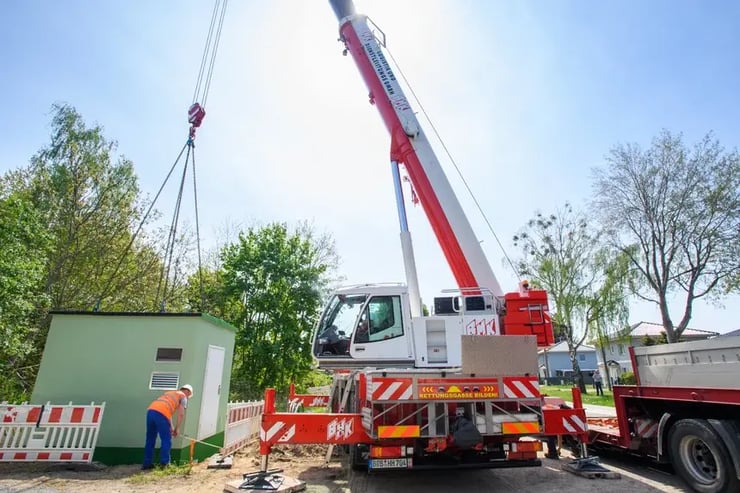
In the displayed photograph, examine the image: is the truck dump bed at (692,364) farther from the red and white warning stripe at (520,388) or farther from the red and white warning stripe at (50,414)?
the red and white warning stripe at (50,414)

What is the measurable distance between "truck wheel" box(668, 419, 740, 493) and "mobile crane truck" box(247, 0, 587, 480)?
112 centimetres

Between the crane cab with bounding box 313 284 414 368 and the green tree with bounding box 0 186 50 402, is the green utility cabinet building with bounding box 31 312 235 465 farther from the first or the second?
the green tree with bounding box 0 186 50 402

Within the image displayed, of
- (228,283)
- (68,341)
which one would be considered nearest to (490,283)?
(68,341)

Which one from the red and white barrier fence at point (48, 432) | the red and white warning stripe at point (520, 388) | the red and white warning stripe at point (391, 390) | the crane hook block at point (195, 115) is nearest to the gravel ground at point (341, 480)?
the red and white barrier fence at point (48, 432)

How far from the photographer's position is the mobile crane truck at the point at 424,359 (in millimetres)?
4910

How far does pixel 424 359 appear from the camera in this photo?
6.56 m

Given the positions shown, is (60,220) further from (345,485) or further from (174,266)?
(345,485)

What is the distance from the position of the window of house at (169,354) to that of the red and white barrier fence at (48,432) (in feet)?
3.77

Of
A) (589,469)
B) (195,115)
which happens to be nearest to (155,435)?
(195,115)

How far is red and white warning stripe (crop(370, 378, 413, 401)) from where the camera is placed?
4.79m

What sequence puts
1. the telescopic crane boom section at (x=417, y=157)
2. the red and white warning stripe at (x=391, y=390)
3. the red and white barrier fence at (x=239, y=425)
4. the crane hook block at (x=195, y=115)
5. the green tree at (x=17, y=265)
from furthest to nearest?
the green tree at (x=17, y=265), the crane hook block at (x=195, y=115), the telescopic crane boom section at (x=417, y=157), the red and white barrier fence at (x=239, y=425), the red and white warning stripe at (x=391, y=390)

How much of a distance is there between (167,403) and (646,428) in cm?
759

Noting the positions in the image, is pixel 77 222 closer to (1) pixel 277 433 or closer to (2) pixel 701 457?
(1) pixel 277 433

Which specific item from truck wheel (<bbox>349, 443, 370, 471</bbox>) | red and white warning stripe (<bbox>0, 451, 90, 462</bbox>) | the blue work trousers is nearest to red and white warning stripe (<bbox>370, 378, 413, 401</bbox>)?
truck wheel (<bbox>349, 443, 370, 471</bbox>)
